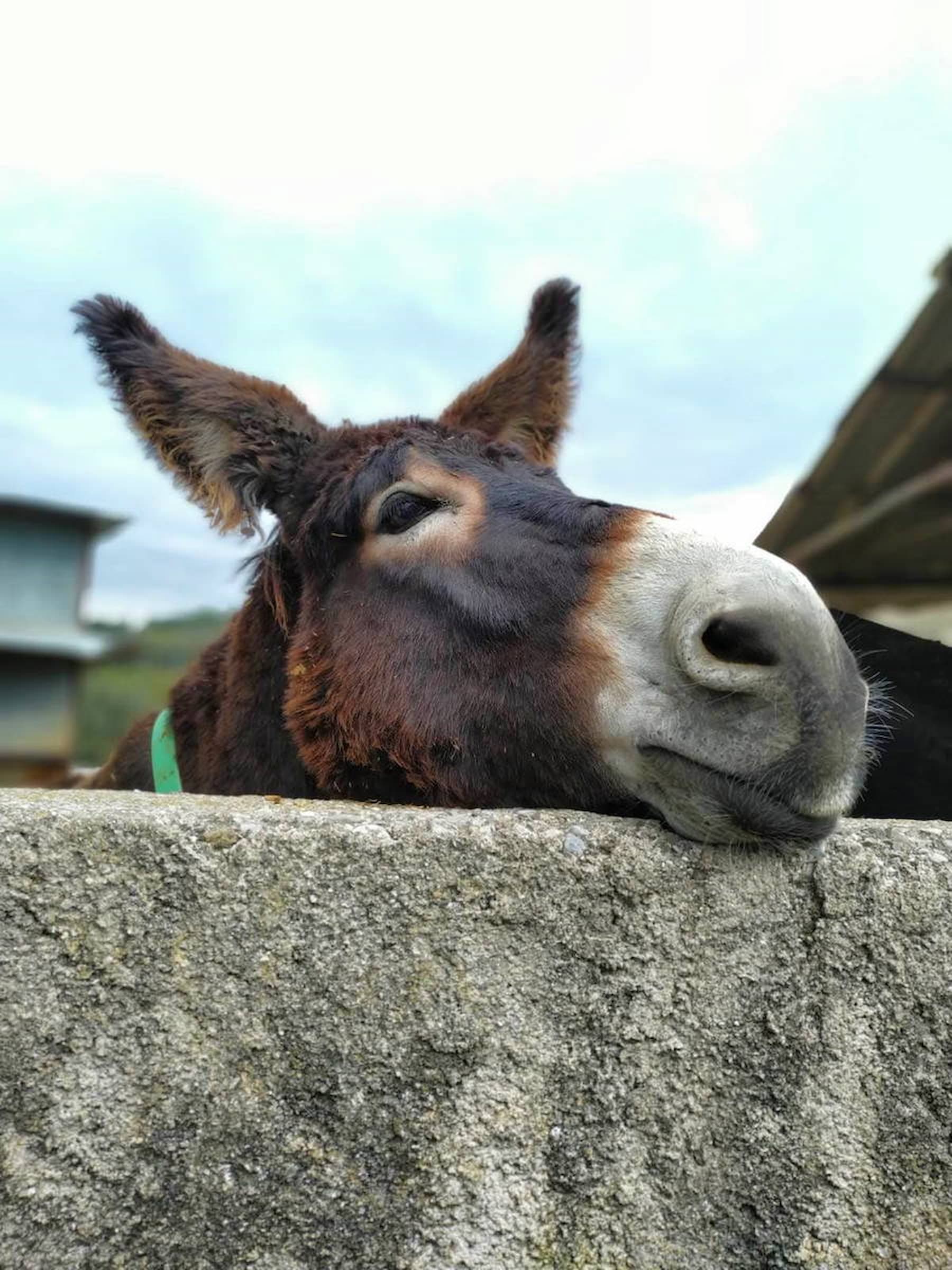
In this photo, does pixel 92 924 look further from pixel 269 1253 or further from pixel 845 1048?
pixel 845 1048

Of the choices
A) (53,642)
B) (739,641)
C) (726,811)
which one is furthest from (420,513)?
(53,642)

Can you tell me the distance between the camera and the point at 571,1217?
133 cm

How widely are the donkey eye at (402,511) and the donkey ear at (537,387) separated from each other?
38.9 inches

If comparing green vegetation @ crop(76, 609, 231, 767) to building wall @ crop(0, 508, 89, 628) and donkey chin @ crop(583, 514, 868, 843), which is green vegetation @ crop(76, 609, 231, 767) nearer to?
building wall @ crop(0, 508, 89, 628)

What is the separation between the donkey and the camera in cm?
160

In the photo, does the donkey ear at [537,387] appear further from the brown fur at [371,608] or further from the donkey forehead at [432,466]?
the donkey forehead at [432,466]

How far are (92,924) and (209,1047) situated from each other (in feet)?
0.75

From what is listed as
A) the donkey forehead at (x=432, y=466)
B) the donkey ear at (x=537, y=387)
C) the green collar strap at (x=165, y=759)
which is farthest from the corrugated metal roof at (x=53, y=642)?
the donkey forehead at (x=432, y=466)

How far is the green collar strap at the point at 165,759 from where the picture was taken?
276 cm

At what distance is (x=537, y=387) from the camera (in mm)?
3408

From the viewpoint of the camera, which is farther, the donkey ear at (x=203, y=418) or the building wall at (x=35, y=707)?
the building wall at (x=35, y=707)

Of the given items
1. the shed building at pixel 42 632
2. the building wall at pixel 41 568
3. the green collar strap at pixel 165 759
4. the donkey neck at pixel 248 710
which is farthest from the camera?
the building wall at pixel 41 568

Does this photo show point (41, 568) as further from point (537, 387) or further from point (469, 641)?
point (469, 641)

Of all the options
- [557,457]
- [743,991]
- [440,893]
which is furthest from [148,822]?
[557,457]
